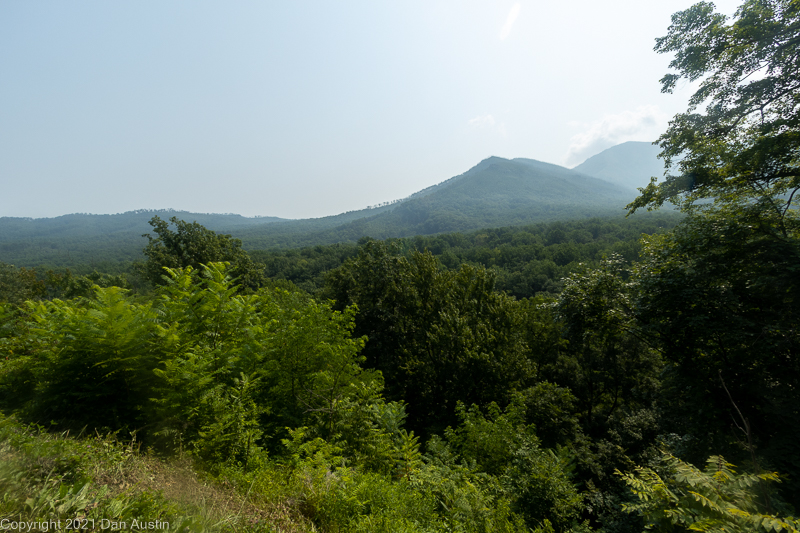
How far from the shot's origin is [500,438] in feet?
31.6

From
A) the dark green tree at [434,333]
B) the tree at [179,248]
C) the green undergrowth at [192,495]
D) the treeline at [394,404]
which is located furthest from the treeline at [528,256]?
the green undergrowth at [192,495]

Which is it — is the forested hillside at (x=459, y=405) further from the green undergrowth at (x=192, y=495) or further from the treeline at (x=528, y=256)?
the treeline at (x=528, y=256)

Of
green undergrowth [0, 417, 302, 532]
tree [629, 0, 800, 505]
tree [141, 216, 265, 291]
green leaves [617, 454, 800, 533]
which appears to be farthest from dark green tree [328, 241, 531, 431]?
green undergrowth [0, 417, 302, 532]

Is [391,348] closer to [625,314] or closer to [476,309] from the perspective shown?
[476,309]

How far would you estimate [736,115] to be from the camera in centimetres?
820

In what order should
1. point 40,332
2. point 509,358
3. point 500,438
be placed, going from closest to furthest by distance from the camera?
point 40,332
point 500,438
point 509,358

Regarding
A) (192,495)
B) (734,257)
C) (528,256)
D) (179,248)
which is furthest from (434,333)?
(528,256)

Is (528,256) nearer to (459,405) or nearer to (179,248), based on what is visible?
(459,405)

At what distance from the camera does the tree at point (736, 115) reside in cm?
703

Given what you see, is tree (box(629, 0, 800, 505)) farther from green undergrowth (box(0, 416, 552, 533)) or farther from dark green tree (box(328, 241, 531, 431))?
dark green tree (box(328, 241, 531, 431))

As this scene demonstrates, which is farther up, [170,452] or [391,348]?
[170,452]

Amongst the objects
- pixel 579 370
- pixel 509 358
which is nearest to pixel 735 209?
pixel 509 358

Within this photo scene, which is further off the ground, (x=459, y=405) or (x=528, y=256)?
(x=459, y=405)

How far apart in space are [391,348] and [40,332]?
1375cm
